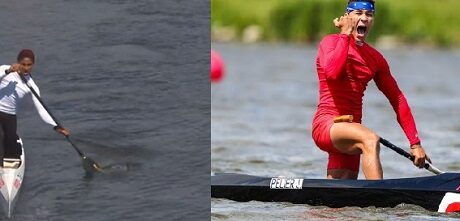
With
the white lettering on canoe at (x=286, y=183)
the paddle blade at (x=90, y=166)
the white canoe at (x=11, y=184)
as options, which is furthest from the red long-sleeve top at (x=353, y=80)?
the white canoe at (x=11, y=184)

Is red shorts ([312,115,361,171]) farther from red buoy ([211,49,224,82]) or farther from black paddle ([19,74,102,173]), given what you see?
red buoy ([211,49,224,82])

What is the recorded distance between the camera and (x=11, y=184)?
7.08 metres

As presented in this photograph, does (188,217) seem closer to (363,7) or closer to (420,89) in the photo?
(363,7)

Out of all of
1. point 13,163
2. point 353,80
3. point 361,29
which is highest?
point 361,29

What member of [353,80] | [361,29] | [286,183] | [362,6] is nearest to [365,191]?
[286,183]

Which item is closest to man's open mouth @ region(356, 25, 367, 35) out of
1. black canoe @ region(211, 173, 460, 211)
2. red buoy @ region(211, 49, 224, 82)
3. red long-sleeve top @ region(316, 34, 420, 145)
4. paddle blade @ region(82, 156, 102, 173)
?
red long-sleeve top @ region(316, 34, 420, 145)

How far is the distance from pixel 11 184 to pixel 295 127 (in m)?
12.5

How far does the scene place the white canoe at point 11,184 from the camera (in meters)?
7.05

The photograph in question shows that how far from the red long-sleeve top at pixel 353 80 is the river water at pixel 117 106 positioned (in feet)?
7.61

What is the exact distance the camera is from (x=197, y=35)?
7418mm

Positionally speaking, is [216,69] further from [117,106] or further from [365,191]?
[117,106]

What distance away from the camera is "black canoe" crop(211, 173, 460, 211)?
31.6ft

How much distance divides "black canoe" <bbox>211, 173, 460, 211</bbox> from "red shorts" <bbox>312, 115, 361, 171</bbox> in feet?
0.65

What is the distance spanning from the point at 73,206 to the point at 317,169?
653 cm
